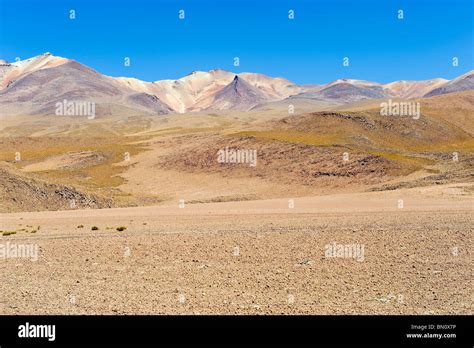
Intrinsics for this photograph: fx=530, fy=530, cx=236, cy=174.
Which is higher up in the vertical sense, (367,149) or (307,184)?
(367,149)

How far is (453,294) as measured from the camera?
17.0m

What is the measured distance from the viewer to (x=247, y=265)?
22.4 m

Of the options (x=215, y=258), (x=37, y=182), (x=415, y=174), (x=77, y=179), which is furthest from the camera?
(x=77, y=179)

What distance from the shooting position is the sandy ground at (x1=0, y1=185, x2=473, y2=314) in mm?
16484

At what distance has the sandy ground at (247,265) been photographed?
16.5 meters

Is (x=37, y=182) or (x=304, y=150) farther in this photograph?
(x=304, y=150)

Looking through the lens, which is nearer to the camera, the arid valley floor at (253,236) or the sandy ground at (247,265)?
the sandy ground at (247,265)

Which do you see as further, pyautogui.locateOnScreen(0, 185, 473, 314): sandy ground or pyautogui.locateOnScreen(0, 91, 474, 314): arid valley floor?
pyautogui.locateOnScreen(0, 91, 474, 314): arid valley floor

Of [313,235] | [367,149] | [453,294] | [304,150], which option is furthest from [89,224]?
[367,149]

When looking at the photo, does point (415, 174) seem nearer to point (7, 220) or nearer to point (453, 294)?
point (7, 220)

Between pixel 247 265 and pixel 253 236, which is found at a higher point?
pixel 253 236

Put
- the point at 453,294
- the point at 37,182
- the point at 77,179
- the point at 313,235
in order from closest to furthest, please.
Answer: the point at 453,294 → the point at 313,235 → the point at 37,182 → the point at 77,179

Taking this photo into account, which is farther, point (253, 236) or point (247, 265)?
Result: point (253, 236)

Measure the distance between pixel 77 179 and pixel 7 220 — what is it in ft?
124
